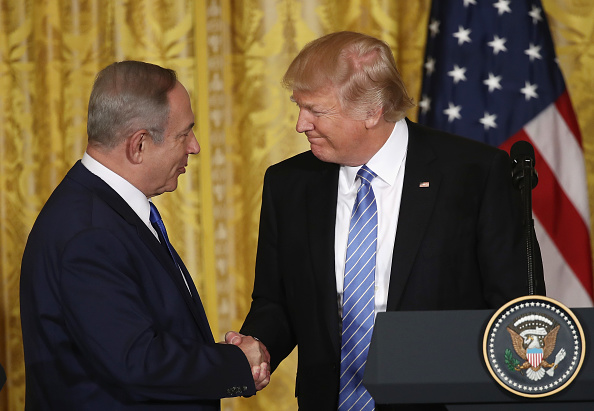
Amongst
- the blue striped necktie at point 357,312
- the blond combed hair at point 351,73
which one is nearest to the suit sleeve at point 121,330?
the blue striped necktie at point 357,312

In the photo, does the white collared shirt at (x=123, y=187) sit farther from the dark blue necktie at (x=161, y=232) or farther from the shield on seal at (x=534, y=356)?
the shield on seal at (x=534, y=356)

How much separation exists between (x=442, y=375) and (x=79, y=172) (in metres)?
1.22

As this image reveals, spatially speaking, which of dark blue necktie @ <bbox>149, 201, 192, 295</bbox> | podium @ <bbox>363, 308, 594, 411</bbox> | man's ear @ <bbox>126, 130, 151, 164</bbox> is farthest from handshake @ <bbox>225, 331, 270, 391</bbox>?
podium @ <bbox>363, 308, 594, 411</bbox>

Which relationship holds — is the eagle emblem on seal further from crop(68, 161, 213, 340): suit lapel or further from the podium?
crop(68, 161, 213, 340): suit lapel

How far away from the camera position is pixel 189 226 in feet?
14.1

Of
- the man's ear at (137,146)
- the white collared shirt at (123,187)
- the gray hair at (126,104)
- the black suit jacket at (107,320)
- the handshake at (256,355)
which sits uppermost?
the gray hair at (126,104)

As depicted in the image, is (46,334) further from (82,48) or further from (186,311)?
(82,48)

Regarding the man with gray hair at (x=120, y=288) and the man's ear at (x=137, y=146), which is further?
the man's ear at (x=137, y=146)

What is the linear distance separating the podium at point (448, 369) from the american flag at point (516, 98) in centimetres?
242

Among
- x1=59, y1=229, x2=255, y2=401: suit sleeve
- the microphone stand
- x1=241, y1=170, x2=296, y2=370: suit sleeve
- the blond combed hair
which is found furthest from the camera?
x1=241, y1=170, x2=296, y2=370: suit sleeve

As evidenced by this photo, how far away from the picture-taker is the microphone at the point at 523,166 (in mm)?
1890

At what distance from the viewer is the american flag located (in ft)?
12.5

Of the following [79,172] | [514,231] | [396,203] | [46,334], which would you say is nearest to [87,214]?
[79,172]

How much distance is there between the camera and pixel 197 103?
422 cm
